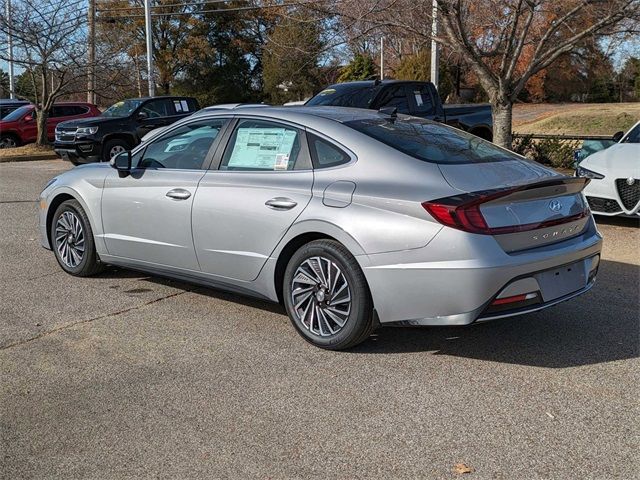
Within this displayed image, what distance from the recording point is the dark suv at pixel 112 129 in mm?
17328

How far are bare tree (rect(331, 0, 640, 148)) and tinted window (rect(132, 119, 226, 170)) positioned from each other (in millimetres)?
5946

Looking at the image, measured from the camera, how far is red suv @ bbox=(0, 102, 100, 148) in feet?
80.2

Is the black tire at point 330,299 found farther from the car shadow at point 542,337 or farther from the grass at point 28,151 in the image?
the grass at point 28,151

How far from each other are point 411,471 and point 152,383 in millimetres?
1707

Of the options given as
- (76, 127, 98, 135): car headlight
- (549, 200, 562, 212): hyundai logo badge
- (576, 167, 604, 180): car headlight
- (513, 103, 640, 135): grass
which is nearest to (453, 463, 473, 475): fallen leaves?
(549, 200, 562, 212): hyundai logo badge

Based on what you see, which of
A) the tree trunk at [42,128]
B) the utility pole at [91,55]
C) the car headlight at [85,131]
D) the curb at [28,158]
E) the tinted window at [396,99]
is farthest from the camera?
the utility pole at [91,55]

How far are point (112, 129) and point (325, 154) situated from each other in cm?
1416

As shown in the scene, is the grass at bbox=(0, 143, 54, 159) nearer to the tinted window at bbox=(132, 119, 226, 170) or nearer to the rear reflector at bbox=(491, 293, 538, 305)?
the tinted window at bbox=(132, 119, 226, 170)

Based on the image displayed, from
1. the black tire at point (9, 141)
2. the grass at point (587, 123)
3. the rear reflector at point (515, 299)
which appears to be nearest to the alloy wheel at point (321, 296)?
the rear reflector at point (515, 299)

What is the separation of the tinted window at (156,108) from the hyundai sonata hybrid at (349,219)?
13194mm

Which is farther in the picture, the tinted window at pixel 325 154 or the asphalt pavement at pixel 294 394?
the tinted window at pixel 325 154

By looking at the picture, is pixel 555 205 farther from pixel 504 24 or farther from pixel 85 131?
pixel 85 131

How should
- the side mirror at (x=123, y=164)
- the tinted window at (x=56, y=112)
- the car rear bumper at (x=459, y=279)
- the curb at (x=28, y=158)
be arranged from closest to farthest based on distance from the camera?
the car rear bumper at (x=459, y=279), the side mirror at (x=123, y=164), the curb at (x=28, y=158), the tinted window at (x=56, y=112)

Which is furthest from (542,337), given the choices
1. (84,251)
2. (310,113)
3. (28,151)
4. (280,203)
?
(28,151)
